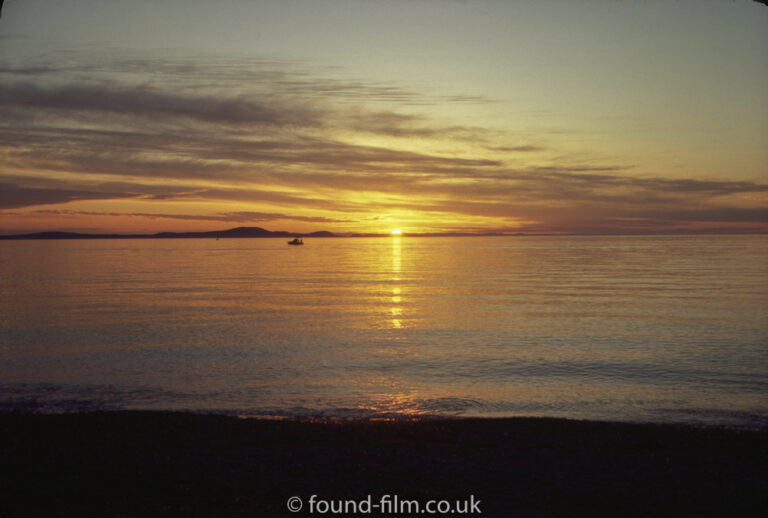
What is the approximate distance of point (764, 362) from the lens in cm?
2377

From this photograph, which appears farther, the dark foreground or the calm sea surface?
the calm sea surface

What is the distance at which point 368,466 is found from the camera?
436 inches

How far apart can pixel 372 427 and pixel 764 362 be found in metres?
18.4

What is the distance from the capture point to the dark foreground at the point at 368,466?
9086 mm

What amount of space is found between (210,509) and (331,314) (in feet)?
104

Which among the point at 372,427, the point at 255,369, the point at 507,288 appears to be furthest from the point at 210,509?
the point at 507,288

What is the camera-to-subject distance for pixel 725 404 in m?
17.8

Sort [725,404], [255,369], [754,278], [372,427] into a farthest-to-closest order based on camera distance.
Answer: [754,278], [255,369], [725,404], [372,427]

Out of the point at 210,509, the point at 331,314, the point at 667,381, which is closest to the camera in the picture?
the point at 210,509

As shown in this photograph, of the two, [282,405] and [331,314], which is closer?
[282,405]

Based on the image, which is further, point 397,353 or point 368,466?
point 397,353

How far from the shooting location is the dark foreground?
9086 mm

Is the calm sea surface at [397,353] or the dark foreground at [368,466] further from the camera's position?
the calm sea surface at [397,353]

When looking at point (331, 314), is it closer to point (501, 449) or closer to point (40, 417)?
point (40, 417)
